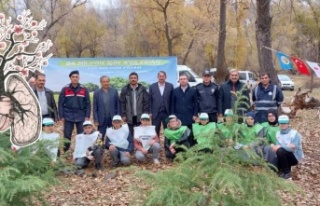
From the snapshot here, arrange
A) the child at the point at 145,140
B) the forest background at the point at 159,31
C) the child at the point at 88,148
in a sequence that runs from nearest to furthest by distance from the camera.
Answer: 1. the child at the point at 88,148
2. the child at the point at 145,140
3. the forest background at the point at 159,31

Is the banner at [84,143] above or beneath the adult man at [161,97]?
beneath

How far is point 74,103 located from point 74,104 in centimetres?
2

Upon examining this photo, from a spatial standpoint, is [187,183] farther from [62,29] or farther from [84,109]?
[62,29]

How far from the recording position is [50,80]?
16.0 metres

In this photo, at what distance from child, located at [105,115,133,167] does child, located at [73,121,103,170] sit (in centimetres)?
22

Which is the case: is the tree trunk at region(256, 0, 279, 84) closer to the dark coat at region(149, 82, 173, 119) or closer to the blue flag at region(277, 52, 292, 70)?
the blue flag at region(277, 52, 292, 70)

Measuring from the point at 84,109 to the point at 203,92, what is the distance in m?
2.16

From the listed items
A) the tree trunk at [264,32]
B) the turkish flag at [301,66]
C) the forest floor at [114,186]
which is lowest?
the forest floor at [114,186]

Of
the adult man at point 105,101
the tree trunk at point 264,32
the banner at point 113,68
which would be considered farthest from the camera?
the banner at point 113,68

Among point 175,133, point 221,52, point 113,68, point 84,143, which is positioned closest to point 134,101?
point 175,133

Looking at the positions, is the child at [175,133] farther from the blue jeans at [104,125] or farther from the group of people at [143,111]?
the blue jeans at [104,125]

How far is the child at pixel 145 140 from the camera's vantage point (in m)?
8.89

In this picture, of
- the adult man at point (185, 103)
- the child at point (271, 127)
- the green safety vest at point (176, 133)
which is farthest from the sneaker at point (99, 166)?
the child at point (271, 127)

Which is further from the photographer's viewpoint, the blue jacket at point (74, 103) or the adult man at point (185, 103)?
the adult man at point (185, 103)
